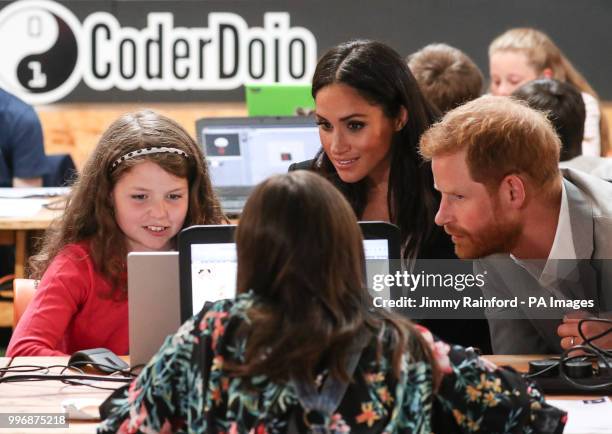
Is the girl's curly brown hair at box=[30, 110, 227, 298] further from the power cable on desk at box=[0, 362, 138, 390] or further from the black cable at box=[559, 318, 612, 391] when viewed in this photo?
the black cable at box=[559, 318, 612, 391]

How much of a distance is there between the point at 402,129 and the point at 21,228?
231 cm

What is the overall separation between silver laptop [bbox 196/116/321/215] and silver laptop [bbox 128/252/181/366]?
2.80 m

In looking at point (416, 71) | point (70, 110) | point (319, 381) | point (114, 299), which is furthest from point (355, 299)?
point (70, 110)

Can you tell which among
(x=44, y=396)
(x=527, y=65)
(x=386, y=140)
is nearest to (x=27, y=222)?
(x=386, y=140)

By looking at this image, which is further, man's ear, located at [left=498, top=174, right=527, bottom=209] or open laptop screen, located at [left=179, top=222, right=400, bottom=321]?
man's ear, located at [left=498, top=174, right=527, bottom=209]

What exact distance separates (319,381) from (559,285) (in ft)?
3.41

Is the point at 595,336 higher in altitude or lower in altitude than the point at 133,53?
lower

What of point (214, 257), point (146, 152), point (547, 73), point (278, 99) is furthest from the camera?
point (547, 73)

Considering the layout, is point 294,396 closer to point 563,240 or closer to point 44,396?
point 44,396

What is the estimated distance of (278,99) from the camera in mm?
5570

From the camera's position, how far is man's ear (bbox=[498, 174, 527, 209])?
7.82 ft

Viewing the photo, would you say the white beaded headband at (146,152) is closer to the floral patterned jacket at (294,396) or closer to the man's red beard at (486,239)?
the man's red beard at (486,239)

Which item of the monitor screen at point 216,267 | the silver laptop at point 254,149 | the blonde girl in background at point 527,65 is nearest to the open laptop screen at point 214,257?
the monitor screen at point 216,267

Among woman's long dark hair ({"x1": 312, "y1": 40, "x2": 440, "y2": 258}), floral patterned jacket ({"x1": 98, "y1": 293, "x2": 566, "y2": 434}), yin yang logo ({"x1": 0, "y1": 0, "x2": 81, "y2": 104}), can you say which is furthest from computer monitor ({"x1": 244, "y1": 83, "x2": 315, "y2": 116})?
floral patterned jacket ({"x1": 98, "y1": 293, "x2": 566, "y2": 434})
